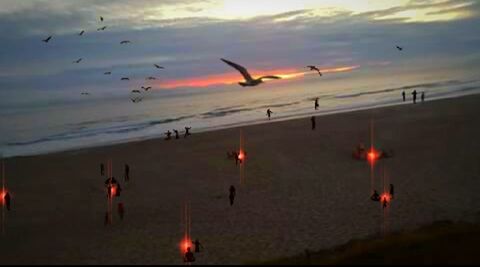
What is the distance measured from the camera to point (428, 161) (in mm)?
26781

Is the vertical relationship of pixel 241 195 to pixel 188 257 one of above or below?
above

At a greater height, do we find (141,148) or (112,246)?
(141,148)

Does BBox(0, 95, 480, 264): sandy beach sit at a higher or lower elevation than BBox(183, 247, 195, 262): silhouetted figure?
higher

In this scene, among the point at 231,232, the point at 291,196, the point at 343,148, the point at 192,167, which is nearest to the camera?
the point at 231,232

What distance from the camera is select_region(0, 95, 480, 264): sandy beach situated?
1645 cm

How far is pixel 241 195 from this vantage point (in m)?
22.8

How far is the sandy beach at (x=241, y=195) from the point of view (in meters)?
16.5

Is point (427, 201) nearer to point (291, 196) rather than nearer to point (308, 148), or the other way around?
point (291, 196)

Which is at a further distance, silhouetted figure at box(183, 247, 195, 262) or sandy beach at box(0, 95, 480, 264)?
sandy beach at box(0, 95, 480, 264)

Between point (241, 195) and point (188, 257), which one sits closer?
point (188, 257)

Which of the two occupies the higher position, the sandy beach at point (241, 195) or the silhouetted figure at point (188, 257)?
the sandy beach at point (241, 195)

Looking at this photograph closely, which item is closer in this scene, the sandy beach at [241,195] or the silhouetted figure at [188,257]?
the silhouetted figure at [188,257]

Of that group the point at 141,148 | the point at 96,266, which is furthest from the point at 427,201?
the point at 141,148

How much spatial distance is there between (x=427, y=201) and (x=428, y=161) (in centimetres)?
752
